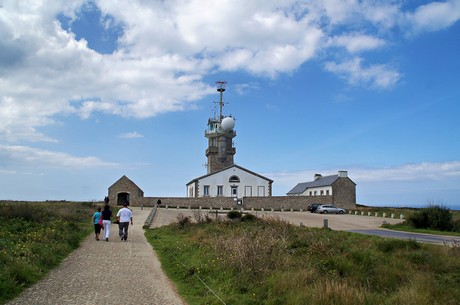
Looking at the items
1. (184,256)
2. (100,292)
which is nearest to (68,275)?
(100,292)

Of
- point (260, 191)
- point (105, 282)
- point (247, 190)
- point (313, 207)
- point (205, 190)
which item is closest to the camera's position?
point (105, 282)

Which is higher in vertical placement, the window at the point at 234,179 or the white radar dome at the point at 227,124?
the white radar dome at the point at 227,124

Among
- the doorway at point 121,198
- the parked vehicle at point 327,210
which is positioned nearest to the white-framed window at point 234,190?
the doorway at point 121,198

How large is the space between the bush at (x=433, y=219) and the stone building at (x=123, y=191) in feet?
129

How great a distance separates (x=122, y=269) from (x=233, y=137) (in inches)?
2625

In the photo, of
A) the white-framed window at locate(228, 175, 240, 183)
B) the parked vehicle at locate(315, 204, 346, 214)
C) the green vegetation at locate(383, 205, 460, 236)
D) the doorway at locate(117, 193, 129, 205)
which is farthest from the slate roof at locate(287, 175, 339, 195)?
the green vegetation at locate(383, 205, 460, 236)

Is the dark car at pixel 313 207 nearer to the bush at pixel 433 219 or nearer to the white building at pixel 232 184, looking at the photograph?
the white building at pixel 232 184

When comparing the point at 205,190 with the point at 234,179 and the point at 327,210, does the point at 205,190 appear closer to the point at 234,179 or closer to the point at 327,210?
the point at 234,179

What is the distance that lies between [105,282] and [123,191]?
2129 inches

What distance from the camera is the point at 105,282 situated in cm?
1051

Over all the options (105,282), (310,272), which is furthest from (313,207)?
(105,282)

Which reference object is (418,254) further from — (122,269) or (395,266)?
(122,269)

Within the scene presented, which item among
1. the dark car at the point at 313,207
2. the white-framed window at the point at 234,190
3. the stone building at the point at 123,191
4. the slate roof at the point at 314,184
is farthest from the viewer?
the white-framed window at the point at 234,190

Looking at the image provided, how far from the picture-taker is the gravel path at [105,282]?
8.87 metres
